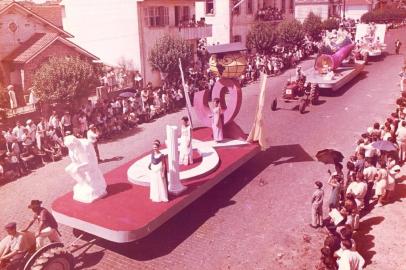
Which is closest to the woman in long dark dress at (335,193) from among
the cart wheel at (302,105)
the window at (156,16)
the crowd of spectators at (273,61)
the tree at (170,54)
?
the cart wheel at (302,105)

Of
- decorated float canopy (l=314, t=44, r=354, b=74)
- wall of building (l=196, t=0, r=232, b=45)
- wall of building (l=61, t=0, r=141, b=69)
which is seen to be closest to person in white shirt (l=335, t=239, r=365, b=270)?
decorated float canopy (l=314, t=44, r=354, b=74)

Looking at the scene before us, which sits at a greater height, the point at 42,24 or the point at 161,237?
the point at 42,24

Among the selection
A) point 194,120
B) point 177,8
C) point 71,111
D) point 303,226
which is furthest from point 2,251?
point 177,8

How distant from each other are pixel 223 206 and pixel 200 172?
4.57 ft

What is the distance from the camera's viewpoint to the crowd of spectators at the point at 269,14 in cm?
4547

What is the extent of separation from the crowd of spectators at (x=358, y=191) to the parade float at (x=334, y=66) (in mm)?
10509

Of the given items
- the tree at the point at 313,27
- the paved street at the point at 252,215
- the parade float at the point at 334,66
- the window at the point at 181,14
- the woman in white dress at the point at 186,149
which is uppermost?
the window at the point at 181,14

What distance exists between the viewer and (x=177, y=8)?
3469 centimetres

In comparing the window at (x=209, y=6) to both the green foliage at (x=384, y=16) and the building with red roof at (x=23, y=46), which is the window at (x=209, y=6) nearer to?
the building with red roof at (x=23, y=46)

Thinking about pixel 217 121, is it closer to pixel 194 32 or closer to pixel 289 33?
pixel 194 32

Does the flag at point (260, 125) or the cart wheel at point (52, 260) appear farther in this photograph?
the flag at point (260, 125)

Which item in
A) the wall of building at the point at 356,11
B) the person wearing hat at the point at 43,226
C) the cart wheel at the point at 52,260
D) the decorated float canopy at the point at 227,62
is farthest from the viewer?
the wall of building at the point at 356,11

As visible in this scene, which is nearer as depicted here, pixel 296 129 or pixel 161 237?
pixel 161 237

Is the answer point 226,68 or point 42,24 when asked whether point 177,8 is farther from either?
point 226,68
